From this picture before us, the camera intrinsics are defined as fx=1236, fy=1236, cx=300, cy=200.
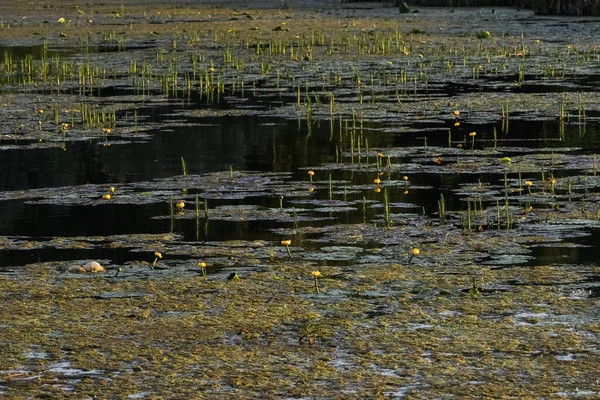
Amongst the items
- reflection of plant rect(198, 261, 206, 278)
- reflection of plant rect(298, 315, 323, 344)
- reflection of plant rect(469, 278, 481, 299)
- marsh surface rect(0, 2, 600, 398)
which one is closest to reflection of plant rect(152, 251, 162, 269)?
marsh surface rect(0, 2, 600, 398)

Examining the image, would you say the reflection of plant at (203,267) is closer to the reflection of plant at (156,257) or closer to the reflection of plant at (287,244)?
the reflection of plant at (156,257)

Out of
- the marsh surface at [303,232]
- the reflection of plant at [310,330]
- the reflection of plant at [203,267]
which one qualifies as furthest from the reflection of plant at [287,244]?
the reflection of plant at [310,330]

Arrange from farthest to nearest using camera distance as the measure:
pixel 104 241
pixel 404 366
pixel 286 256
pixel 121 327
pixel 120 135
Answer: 1. pixel 120 135
2. pixel 104 241
3. pixel 286 256
4. pixel 121 327
5. pixel 404 366

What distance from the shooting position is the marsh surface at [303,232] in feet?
14.6

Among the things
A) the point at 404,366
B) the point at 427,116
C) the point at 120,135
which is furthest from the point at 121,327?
the point at 427,116

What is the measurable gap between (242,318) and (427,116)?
20.8 ft

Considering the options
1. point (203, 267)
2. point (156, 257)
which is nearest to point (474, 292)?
point (203, 267)

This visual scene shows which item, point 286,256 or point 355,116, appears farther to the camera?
point 355,116

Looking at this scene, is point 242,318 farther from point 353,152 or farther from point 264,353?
point 353,152

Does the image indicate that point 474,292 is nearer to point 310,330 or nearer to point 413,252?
point 413,252

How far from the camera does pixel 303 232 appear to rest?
6617 mm

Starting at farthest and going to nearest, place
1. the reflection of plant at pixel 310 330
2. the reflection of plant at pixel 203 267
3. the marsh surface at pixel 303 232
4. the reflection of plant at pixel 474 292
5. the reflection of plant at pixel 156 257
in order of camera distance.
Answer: the reflection of plant at pixel 156 257 → the reflection of plant at pixel 203 267 → the reflection of plant at pixel 474 292 → the reflection of plant at pixel 310 330 → the marsh surface at pixel 303 232

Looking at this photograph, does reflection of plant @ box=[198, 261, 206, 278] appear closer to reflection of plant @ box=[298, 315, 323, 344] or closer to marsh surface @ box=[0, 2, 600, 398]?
marsh surface @ box=[0, 2, 600, 398]

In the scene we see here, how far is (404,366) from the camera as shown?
4414 mm
